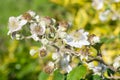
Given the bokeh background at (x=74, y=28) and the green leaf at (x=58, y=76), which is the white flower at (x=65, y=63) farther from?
the bokeh background at (x=74, y=28)

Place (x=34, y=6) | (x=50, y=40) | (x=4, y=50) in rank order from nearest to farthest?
(x=50, y=40) < (x=4, y=50) < (x=34, y=6)

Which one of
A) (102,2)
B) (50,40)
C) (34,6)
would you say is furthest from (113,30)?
(34,6)

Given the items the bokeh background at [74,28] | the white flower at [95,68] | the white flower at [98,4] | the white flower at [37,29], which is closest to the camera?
the white flower at [37,29]

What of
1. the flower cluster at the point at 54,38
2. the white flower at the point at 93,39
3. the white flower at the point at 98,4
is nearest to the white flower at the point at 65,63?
the flower cluster at the point at 54,38

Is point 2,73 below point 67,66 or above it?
above

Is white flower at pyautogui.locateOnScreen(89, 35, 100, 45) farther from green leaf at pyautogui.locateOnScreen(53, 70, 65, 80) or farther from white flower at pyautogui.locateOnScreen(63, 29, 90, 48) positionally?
green leaf at pyautogui.locateOnScreen(53, 70, 65, 80)

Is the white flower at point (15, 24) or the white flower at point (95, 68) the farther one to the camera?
the white flower at point (95, 68)

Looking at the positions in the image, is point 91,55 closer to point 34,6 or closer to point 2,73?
point 2,73
